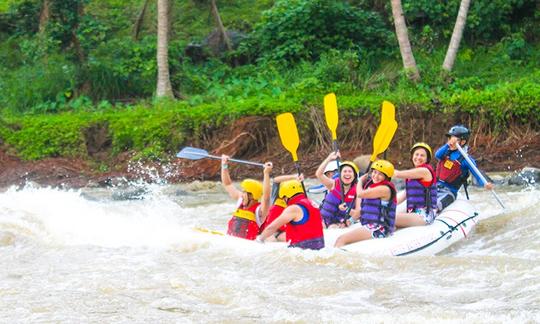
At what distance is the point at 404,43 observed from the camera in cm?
1670

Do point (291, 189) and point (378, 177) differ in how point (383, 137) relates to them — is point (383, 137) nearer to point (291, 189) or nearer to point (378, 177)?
point (378, 177)

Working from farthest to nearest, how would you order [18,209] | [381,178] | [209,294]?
[18,209] → [381,178] → [209,294]

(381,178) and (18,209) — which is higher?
(381,178)

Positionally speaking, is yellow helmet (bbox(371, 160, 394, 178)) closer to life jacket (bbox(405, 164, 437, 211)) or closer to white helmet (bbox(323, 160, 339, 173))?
life jacket (bbox(405, 164, 437, 211))

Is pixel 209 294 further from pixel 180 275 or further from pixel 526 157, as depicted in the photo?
pixel 526 157

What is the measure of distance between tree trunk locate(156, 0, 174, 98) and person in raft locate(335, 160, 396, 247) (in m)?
8.09

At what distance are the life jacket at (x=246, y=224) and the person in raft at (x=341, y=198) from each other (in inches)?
33.2

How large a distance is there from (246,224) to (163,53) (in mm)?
7882

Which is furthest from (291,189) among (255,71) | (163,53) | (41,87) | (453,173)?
(41,87)

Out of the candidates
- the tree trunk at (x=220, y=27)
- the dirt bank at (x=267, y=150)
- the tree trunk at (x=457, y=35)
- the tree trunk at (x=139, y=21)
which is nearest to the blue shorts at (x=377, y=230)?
the dirt bank at (x=267, y=150)

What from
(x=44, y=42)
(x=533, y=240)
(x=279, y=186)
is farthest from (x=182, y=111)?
(x=533, y=240)

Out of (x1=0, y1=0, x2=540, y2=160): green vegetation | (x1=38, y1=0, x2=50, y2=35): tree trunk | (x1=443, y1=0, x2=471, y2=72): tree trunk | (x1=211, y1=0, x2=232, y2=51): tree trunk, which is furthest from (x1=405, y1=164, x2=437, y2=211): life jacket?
(x1=211, y1=0, x2=232, y2=51): tree trunk

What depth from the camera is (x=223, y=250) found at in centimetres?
941

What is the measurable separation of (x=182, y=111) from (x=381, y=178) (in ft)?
24.7
